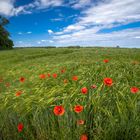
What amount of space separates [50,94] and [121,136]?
1.39 metres

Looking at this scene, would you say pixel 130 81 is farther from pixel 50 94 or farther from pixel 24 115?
pixel 24 115

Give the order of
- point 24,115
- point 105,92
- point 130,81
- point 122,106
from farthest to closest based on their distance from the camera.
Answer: point 130,81 < point 105,92 < point 24,115 < point 122,106

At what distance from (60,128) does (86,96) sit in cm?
70

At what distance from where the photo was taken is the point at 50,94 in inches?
127

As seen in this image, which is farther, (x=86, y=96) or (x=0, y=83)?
(x=0, y=83)

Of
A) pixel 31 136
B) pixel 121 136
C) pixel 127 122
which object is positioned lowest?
pixel 31 136

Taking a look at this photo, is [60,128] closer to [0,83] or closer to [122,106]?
[122,106]

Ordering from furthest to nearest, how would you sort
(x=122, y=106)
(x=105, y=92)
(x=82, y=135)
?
(x=105, y=92) → (x=122, y=106) → (x=82, y=135)

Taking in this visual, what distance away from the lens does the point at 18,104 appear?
3.20 m

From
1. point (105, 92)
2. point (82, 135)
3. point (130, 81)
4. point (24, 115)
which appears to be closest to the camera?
point (82, 135)

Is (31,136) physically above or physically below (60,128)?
below

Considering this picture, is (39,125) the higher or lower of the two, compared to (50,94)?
lower

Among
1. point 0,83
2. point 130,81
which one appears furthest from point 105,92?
point 0,83

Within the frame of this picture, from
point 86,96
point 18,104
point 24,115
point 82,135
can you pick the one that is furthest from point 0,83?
point 82,135
